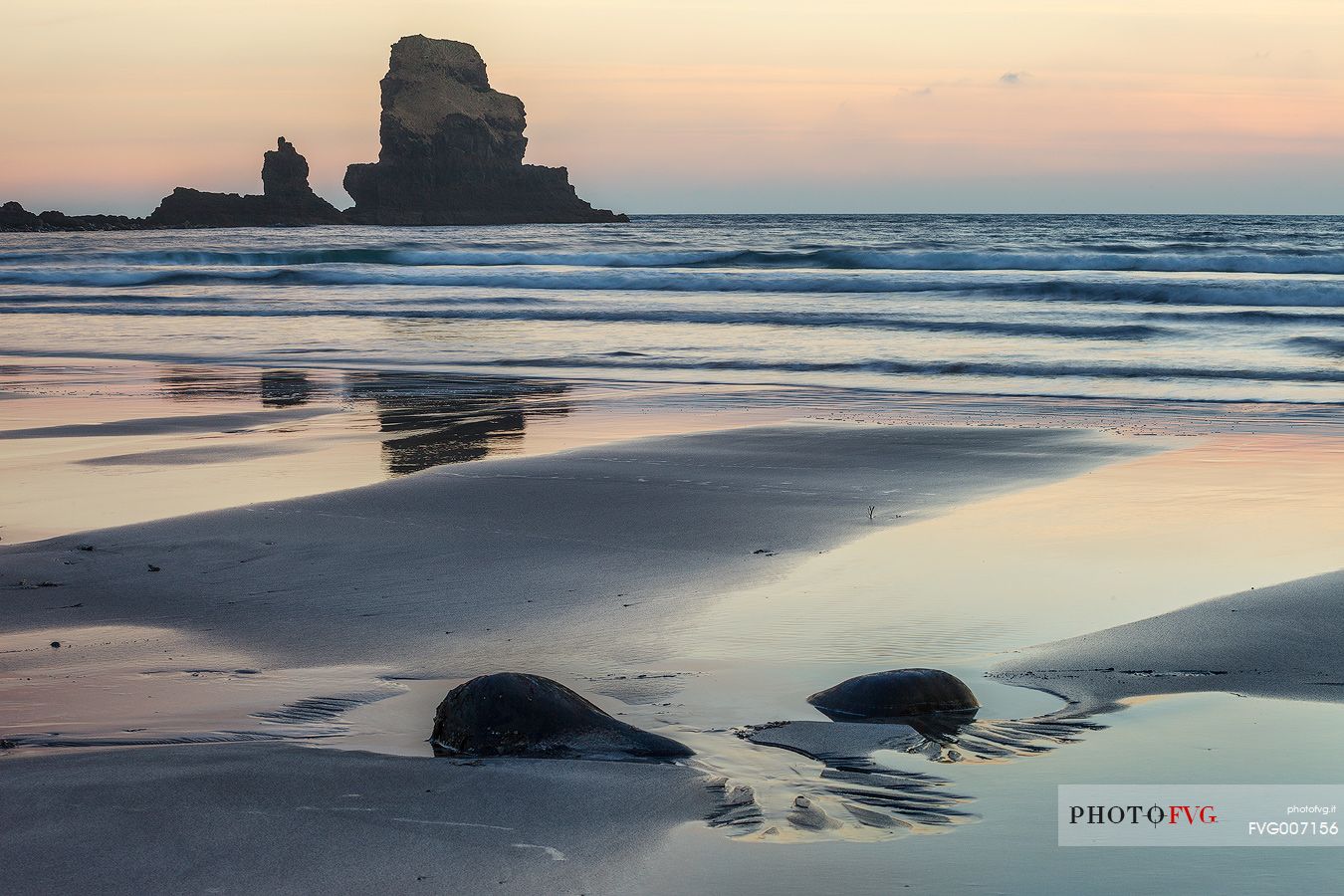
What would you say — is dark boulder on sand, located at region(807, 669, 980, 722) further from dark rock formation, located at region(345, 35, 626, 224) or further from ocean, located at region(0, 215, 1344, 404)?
dark rock formation, located at region(345, 35, 626, 224)

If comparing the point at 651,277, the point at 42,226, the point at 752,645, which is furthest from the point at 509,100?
the point at 752,645

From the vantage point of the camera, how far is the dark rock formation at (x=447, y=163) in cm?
11725

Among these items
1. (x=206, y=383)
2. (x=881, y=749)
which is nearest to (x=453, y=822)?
(x=881, y=749)

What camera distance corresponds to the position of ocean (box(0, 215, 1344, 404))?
13.4 m

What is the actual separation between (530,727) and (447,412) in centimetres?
721

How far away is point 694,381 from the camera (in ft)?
41.2

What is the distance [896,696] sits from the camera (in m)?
3.51

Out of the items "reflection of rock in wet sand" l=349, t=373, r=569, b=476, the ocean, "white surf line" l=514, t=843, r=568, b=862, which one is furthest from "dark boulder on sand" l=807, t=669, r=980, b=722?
the ocean

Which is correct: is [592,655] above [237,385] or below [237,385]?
below

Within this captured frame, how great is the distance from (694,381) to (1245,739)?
9398 millimetres

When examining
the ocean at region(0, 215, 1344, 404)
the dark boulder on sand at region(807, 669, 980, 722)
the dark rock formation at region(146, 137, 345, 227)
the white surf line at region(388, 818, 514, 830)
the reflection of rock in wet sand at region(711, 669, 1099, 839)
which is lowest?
the white surf line at region(388, 818, 514, 830)

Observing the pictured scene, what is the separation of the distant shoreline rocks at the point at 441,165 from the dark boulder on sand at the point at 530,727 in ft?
370

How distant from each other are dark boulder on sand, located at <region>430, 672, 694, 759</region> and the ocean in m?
8.83

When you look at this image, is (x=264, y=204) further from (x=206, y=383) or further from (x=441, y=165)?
(x=206, y=383)
